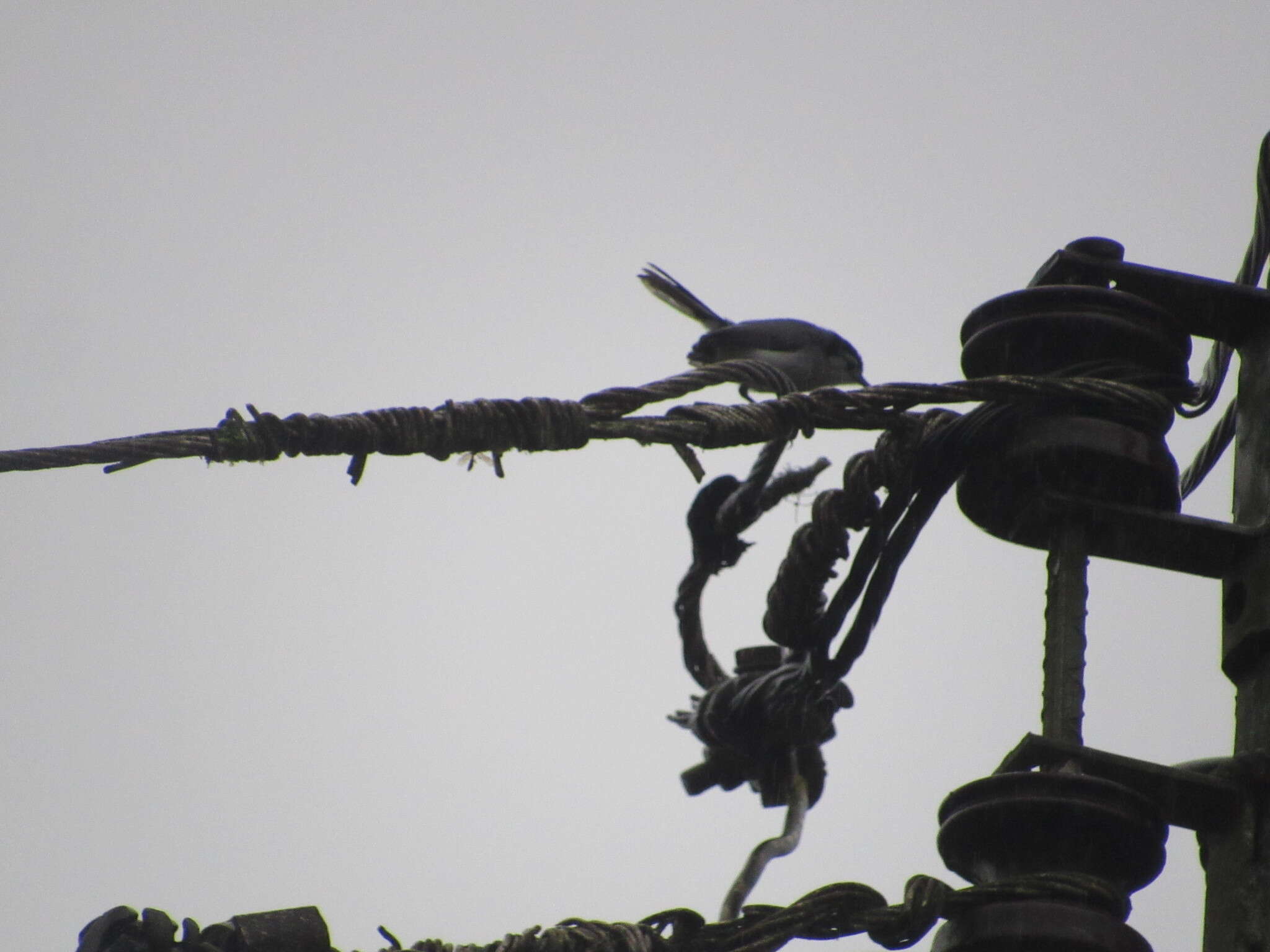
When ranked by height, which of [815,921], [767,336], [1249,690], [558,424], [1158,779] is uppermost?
[767,336]

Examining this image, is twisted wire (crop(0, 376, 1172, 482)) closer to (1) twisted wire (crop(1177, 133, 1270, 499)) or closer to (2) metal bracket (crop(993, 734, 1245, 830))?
(1) twisted wire (crop(1177, 133, 1270, 499))

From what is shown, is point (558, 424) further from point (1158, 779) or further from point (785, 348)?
point (1158, 779)

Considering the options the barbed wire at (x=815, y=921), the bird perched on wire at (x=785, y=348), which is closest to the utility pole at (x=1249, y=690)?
the barbed wire at (x=815, y=921)

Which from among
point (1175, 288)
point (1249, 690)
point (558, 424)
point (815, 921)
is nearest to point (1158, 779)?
point (1249, 690)

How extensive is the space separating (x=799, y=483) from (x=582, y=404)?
0.73 metres

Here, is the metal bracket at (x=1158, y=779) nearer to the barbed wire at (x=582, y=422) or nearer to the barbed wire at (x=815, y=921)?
the barbed wire at (x=815, y=921)

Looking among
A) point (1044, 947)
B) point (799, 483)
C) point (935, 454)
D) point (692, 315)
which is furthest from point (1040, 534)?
point (692, 315)

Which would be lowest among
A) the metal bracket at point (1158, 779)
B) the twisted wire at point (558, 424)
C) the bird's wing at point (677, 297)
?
the metal bracket at point (1158, 779)

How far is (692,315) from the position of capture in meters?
4.72

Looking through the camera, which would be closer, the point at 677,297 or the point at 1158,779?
the point at 1158,779

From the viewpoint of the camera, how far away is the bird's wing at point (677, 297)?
4.64 m

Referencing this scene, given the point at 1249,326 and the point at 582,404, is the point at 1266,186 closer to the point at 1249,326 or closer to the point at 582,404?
the point at 1249,326

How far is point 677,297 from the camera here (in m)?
4.71

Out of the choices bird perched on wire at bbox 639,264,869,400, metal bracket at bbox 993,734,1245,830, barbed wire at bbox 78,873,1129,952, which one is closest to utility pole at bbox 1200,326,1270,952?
metal bracket at bbox 993,734,1245,830
